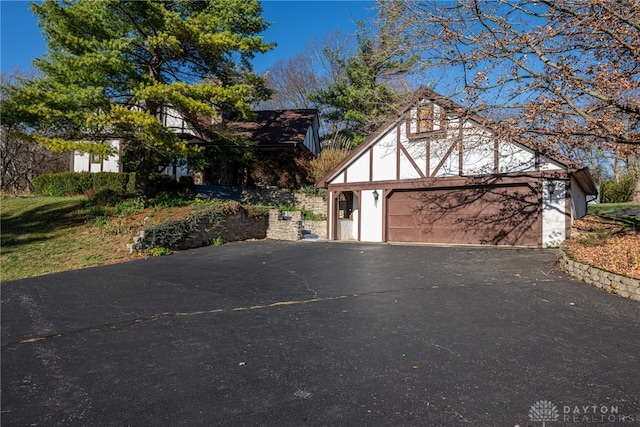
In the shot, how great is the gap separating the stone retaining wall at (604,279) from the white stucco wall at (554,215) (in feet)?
15.5

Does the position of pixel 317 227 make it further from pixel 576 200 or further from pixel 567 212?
pixel 576 200

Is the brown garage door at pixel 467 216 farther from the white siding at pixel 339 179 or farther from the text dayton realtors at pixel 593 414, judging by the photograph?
the text dayton realtors at pixel 593 414

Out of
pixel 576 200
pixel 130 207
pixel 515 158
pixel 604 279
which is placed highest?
pixel 515 158

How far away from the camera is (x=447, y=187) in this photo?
13.9m

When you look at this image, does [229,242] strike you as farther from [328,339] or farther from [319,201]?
[328,339]

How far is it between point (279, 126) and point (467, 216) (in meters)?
14.0

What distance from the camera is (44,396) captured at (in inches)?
124

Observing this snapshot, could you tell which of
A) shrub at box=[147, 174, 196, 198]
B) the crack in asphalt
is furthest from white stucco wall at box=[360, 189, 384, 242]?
the crack in asphalt

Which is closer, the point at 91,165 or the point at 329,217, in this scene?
the point at 329,217

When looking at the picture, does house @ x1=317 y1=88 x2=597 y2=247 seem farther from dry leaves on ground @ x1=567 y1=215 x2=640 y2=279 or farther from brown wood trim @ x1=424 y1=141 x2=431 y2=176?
dry leaves on ground @ x1=567 y1=215 x2=640 y2=279

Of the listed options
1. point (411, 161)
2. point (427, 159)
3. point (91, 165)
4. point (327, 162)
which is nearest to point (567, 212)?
point (427, 159)

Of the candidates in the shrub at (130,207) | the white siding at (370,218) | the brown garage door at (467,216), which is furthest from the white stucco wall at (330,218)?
the shrub at (130,207)

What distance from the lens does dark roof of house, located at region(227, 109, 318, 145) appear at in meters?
22.0

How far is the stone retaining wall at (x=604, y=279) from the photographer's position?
5.88 m
